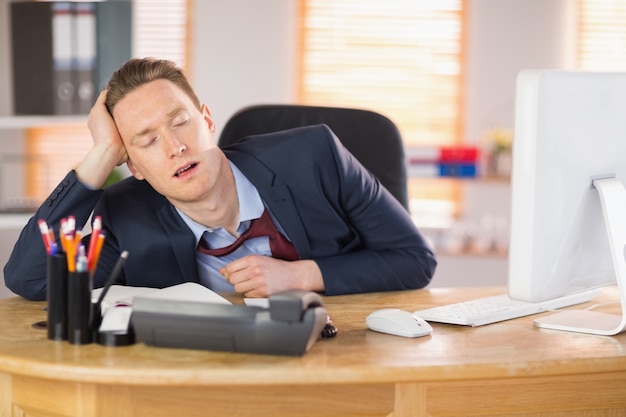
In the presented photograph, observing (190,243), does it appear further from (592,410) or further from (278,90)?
(278,90)

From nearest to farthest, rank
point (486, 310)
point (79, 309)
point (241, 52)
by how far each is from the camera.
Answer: point (79, 309)
point (486, 310)
point (241, 52)

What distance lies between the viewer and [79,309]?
1492 millimetres

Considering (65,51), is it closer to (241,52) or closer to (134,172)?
(241,52)

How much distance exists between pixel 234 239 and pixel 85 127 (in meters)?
2.42

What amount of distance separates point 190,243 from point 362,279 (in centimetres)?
37

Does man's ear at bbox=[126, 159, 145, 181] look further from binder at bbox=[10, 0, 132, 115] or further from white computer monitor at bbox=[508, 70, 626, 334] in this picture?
binder at bbox=[10, 0, 132, 115]

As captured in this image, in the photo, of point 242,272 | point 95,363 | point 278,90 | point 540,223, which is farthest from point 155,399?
point 278,90

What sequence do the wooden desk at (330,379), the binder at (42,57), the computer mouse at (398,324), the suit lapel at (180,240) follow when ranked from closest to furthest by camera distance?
the wooden desk at (330,379) → the computer mouse at (398,324) → the suit lapel at (180,240) → the binder at (42,57)

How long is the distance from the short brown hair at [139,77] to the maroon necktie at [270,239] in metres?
0.28

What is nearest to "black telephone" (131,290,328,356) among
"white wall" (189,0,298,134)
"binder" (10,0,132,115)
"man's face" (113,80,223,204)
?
"man's face" (113,80,223,204)

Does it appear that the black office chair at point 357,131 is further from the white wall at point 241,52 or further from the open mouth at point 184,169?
the white wall at point 241,52

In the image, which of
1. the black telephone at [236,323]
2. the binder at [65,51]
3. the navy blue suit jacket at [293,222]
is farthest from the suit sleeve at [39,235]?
the binder at [65,51]

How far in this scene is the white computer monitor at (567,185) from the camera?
1.54m

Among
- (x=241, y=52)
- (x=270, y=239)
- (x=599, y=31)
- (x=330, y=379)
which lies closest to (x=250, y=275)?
(x=270, y=239)
